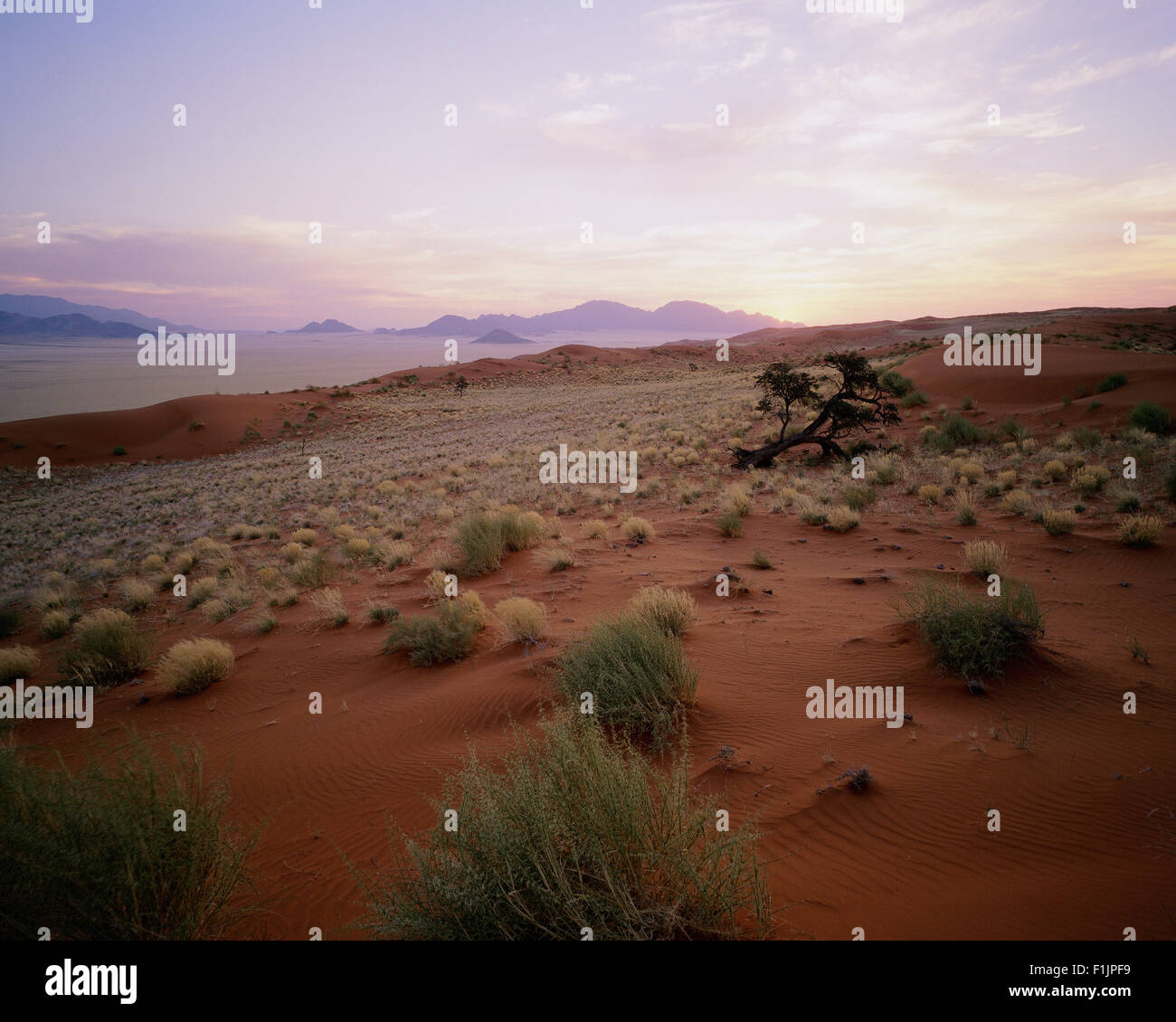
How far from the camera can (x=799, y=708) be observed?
521 cm

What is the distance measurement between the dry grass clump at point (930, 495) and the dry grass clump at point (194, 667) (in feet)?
41.7

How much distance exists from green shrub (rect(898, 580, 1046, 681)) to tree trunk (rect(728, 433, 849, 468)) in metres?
11.8

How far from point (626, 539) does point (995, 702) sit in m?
7.40

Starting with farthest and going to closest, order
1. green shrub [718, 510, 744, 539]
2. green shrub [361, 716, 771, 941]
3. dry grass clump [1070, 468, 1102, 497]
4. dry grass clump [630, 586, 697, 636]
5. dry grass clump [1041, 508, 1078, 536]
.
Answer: green shrub [718, 510, 744, 539] → dry grass clump [1070, 468, 1102, 497] → dry grass clump [1041, 508, 1078, 536] → dry grass clump [630, 586, 697, 636] → green shrub [361, 716, 771, 941]

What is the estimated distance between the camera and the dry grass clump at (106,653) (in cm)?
798

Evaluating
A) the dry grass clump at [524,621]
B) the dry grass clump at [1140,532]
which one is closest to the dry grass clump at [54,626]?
the dry grass clump at [524,621]

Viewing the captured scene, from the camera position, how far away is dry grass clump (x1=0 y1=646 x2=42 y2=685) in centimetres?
840

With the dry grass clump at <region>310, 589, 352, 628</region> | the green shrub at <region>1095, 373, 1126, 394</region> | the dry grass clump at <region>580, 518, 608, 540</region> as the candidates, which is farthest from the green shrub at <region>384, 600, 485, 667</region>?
the green shrub at <region>1095, 373, 1126, 394</region>

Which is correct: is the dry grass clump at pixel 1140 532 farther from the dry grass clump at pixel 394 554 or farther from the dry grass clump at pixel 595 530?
the dry grass clump at pixel 394 554

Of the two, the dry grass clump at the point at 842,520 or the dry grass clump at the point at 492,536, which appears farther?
the dry grass clump at the point at 842,520

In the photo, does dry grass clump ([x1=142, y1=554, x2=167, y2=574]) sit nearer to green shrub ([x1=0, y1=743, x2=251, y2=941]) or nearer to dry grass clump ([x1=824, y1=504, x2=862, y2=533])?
green shrub ([x1=0, y1=743, x2=251, y2=941])

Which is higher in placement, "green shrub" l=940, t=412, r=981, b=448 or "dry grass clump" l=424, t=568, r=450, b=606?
"green shrub" l=940, t=412, r=981, b=448
